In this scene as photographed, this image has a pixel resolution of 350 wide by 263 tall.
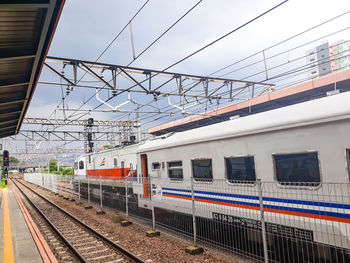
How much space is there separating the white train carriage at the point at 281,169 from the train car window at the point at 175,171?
0.43 ft

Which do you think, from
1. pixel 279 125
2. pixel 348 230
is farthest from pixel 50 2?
pixel 348 230

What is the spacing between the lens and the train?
5047 mm

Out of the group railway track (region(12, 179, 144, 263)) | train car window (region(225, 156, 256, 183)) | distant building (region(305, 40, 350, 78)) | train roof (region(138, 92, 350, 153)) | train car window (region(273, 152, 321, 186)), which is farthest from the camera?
distant building (region(305, 40, 350, 78))

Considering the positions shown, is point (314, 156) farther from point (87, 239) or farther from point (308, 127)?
point (87, 239)

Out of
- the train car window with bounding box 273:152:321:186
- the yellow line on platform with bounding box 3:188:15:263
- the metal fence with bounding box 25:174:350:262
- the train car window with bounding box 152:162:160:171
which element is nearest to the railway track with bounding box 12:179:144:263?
the yellow line on platform with bounding box 3:188:15:263

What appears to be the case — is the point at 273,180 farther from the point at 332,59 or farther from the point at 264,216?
the point at 332,59

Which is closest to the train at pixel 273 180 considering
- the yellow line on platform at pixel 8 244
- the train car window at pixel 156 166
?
the train car window at pixel 156 166

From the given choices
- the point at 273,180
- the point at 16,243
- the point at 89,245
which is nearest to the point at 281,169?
the point at 273,180

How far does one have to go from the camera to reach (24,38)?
646 centimetres

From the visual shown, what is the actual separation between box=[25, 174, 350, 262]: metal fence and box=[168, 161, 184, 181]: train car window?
0.20 meters

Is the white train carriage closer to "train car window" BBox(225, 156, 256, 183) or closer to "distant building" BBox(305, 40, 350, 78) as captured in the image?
"train car window" BBox(225, 156, 256, 183)

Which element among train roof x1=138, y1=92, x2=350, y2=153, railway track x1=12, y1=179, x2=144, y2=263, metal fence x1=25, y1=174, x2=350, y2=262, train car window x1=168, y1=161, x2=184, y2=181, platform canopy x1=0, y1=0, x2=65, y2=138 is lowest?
railway track x1=12, y1=179, x2=144, y2=263

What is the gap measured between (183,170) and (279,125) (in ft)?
12.8

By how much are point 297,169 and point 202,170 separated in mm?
3183
